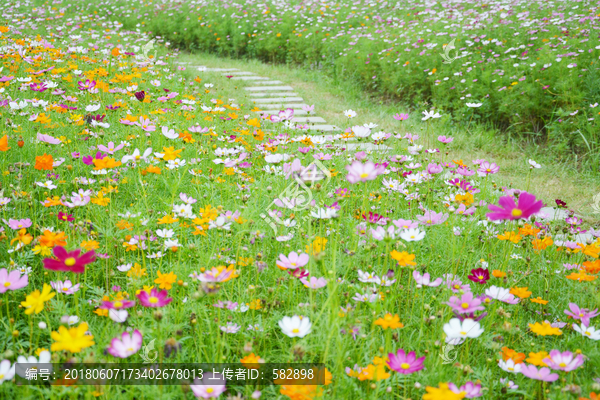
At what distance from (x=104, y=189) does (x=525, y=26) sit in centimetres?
503

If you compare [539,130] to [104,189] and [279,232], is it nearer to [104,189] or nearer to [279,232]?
[279,232]

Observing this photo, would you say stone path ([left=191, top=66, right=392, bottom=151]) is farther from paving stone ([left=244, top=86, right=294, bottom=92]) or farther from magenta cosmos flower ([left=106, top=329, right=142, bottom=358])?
magenta cosmos flower ([left=106, top=329, right=142, bottom=358])

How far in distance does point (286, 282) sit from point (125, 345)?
73 cm

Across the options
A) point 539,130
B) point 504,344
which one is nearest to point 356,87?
point 539,130

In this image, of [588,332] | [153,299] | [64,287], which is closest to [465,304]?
[588,332]

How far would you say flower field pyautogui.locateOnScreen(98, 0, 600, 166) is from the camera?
3.83 m

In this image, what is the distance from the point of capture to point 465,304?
3.96 ft

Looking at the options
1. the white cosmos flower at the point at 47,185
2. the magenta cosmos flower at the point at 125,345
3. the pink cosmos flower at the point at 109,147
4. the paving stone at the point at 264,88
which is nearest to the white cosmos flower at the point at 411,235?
the magenta cosmos flower at the point at 125,345

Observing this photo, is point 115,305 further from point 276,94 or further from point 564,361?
point 276,94

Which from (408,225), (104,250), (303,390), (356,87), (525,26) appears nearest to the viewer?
(303,390)

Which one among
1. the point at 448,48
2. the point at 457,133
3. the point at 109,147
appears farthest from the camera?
the point at 448,48

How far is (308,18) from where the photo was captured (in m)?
7.82

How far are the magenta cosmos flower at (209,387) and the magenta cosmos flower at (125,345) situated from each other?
16 cm

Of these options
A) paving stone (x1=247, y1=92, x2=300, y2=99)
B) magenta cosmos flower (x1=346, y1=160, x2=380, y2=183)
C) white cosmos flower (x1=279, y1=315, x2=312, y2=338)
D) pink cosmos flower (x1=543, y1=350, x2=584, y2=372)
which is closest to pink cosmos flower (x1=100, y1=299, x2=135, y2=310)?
white cosmos flower (x1=279, y1=315, x2=312, y2=338)
